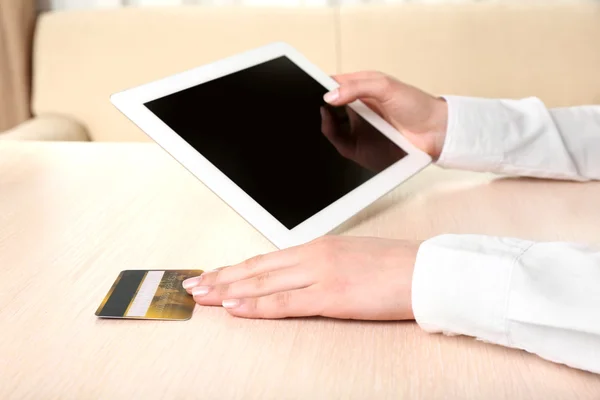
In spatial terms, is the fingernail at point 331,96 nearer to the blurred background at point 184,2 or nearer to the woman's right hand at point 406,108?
the woman's right hand at point 406,108

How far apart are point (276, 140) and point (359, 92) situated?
0.61 feet

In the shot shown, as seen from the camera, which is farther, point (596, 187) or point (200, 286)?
→ point (596, 187)

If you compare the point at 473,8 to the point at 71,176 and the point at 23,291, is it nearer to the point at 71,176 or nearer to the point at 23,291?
the point at 71,176

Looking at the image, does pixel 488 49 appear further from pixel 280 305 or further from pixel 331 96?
pixel 280 305

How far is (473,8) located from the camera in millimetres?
1811

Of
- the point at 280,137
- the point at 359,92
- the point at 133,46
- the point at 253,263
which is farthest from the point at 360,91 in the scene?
the point at 133,46

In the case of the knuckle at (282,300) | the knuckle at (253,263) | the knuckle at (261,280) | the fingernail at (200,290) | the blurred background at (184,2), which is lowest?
the blurred background at (184,2)

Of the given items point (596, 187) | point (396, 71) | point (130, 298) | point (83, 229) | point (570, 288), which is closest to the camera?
point (570, 288)

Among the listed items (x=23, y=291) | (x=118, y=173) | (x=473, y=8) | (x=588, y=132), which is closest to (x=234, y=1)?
(x=473, y=8)

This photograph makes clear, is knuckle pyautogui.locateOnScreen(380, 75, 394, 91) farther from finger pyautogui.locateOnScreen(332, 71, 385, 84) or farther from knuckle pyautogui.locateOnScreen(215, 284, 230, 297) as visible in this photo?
knuckle pyautogui.locateOnScreen(215, 284, 230, 297)

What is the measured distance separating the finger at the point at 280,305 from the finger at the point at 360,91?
0.41 metres

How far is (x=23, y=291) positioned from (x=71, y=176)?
1.19ft

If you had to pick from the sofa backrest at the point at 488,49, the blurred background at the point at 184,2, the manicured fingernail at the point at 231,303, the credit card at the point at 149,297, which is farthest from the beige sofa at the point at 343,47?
the manicured fingernail at the point at 231,303

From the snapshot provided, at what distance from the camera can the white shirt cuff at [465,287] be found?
617mm
